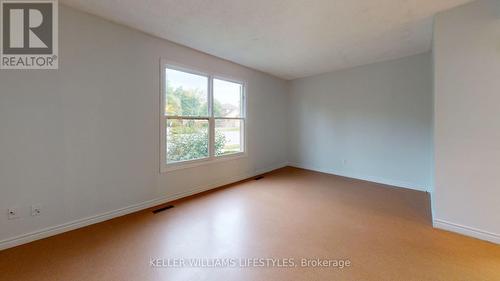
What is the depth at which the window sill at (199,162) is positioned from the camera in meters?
3.24

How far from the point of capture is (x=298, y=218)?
2686mm

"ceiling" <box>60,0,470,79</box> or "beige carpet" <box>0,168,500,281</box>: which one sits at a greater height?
"ceiling" <box>60,0,470,79</box>

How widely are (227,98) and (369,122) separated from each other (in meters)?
3.15

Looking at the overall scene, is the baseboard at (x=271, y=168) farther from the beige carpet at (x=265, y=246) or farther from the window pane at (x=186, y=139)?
the beige carpet at (x=265, y=246)

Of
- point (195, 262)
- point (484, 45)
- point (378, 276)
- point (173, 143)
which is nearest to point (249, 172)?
point (173, 143)

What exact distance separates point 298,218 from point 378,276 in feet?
3.65

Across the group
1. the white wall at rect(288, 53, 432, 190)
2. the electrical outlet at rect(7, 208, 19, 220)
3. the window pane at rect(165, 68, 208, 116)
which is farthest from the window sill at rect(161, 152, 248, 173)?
the white wall at rect(288, 53, 432, 190)

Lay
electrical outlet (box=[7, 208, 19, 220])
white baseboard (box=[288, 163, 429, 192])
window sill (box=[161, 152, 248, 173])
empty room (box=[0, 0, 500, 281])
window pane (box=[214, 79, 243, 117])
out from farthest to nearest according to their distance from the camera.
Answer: window pane (box=[214, 79, 243, 117]) < white baseboard (box=[288, 163, 429, 192]) < window sill (box=[161, 152, 248, 173]) < electrical outlet (box=[7, 208, 19, 220]) < empty room (box=[0, 0, 500, 281])

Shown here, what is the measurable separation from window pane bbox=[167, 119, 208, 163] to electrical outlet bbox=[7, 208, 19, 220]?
165 cm

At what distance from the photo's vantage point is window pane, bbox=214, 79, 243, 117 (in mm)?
4035

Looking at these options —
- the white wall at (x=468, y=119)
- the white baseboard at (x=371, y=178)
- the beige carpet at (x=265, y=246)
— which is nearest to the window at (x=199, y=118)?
the beige carpet at (x=265, y=246)

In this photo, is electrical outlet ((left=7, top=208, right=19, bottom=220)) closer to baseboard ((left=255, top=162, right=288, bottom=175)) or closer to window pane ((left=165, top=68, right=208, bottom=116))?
window pane ((left=165, top=68, right=208, bottom=116))

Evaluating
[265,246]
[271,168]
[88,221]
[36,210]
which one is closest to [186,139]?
[88,221]

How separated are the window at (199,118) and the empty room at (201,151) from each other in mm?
31
